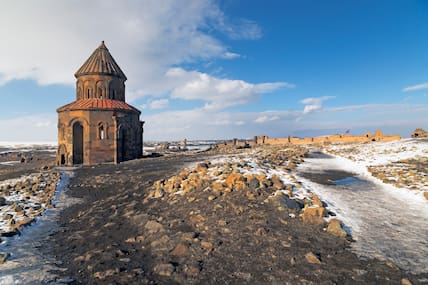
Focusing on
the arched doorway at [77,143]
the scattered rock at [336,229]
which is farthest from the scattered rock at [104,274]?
the arched doorway at [77,143]

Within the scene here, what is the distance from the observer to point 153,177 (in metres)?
13.4

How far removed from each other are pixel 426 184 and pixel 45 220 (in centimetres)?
1353

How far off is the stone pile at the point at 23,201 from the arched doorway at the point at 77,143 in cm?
1099

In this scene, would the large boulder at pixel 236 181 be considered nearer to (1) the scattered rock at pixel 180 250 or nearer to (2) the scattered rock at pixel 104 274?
(1) the scattered rock at pixel 180 250

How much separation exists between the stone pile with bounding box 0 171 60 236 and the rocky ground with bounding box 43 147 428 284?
3.58 feet

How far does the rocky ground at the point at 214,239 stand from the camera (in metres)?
4.50

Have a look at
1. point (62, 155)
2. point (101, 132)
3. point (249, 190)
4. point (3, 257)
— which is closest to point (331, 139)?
point (101, 132)

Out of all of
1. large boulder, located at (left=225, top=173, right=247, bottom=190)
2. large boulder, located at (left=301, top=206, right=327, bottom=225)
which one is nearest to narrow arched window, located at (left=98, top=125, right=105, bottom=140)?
large boulder, located at (left=225, top=173, right=247, bottom=190)

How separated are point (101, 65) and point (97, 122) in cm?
691

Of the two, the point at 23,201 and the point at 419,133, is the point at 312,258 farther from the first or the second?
the point at 419,133

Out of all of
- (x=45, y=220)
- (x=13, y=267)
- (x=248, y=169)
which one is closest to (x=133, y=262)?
(x=13, y=267)

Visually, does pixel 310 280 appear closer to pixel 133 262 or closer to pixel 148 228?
pixel 133 262

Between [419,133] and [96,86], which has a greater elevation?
[96,86]

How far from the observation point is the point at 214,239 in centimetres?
571
